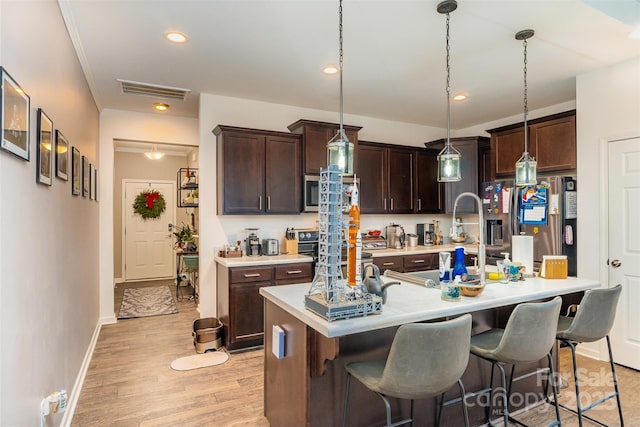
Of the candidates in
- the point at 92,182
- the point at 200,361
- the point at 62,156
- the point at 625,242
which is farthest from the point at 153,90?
the point at 625,242

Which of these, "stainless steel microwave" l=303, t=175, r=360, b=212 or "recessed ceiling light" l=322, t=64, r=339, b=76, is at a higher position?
"recessed ceiling light" l=322, t=64, r=339, b=76

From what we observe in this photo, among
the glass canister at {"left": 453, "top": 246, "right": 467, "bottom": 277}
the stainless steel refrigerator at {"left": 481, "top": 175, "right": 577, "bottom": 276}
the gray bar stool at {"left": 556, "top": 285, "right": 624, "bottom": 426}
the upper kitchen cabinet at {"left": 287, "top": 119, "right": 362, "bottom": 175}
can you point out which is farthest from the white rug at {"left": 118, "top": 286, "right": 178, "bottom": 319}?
the gray bar stool at {"left": 556, "top": 285, "right": 624, "bottom": 426}

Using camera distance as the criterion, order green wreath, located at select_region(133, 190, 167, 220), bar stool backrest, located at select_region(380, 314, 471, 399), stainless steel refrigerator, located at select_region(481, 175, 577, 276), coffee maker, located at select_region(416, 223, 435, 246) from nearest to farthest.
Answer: bar stool backrest, located at select_region(380, 314, 471, 399), stainless steel refrigerator, located at select_region(481, 175, 577, 276), coffee maker, located at select_region(416, 223, 435, 246), green wreath, located at select_region(133, 190, 167, 220)

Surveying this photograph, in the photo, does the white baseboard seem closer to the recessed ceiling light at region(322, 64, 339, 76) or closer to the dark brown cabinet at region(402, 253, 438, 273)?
the recessed ceiling light at region(322, 64, 339, 76)

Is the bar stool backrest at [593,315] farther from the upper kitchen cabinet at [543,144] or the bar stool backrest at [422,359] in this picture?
the upper kitchen cabinet at [543,144]

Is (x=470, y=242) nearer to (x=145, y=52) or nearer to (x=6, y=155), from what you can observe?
(x=145, y=52)

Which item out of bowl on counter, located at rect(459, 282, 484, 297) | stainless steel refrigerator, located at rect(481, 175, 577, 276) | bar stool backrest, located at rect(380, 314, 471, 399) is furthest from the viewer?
stainless steel refrigerator, located at rect(481, 175, 577, 276)

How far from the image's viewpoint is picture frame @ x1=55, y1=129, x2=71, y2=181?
7.25ft

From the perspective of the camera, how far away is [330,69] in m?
3.38

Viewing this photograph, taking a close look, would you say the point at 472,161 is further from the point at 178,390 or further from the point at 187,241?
the point at 187,241

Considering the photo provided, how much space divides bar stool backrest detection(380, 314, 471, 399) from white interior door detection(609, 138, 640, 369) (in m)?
2.72

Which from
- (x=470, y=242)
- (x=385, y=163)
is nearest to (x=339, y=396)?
(x=385, y=163)

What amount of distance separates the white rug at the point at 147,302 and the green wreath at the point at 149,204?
1.58 meters

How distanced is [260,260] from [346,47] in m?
2.21
